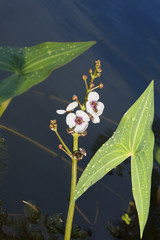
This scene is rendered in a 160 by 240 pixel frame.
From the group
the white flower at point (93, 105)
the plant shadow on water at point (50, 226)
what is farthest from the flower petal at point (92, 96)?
the plant shadow on water at point (50, 226)

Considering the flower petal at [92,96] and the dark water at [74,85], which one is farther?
the dark water at [74,85]

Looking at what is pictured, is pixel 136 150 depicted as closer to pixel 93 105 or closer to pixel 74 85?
pixel 93 105

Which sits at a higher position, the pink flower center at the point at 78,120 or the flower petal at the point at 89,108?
the flower petal at the point at 89,108

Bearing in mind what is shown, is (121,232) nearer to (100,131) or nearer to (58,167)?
(58,167)

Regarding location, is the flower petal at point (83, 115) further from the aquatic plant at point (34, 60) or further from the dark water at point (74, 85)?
the dark water at point (74, 85)


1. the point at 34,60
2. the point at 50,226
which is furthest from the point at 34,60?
the point at 50,226

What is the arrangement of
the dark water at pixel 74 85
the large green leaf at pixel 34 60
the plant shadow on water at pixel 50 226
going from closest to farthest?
the large green leaf at pixel 34 60, the plant shadow on water at pixel 50 226, the dark water at pixel 74 85
